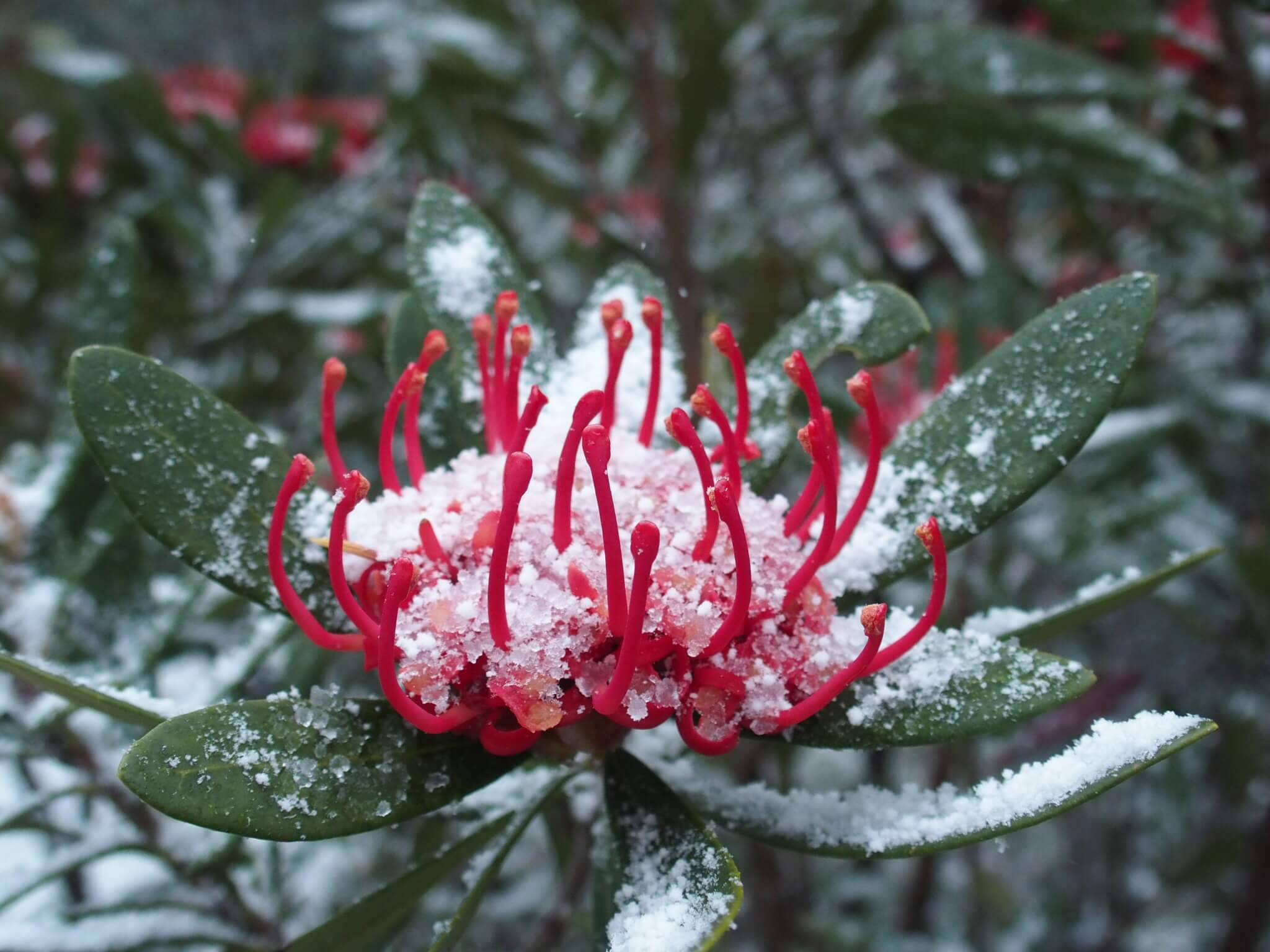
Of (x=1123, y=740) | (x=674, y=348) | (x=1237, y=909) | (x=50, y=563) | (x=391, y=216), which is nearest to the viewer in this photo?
(x=1123, y=740)

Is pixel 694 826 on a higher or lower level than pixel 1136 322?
lower

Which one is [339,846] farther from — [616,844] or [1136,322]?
[1136,322]

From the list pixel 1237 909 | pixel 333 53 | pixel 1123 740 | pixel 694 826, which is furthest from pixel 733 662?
pixel 333 53

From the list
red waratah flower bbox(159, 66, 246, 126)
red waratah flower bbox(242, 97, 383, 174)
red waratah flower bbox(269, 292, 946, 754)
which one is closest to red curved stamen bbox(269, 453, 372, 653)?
red waratah flower bbox(269, 292, 946, 754)

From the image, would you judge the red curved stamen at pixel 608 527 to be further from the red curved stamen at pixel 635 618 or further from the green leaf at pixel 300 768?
the green leaf at pixel 300 768

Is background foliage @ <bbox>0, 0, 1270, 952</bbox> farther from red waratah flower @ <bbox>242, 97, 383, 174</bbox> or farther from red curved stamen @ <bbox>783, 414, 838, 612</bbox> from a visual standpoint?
red curved stamen @ <bbox>783, 414, 838, 612</bbox>
